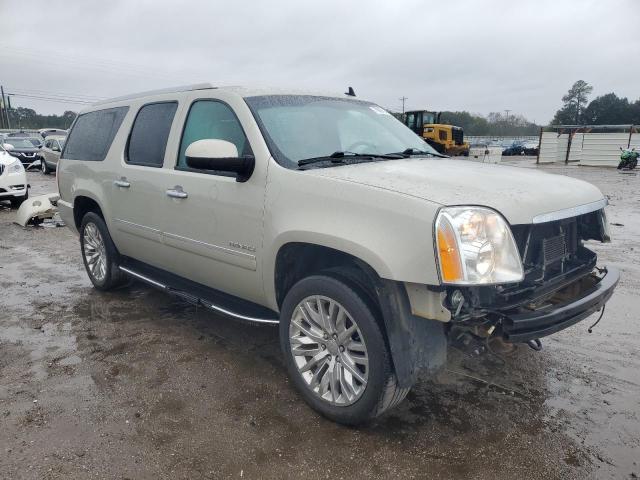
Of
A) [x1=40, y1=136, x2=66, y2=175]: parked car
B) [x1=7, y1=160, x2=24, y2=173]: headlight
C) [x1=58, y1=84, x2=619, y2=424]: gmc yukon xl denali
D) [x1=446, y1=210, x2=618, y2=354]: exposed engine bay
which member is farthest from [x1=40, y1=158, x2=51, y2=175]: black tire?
[x1=446, y1=210, x2=618, y2=354]: exposed engine bay

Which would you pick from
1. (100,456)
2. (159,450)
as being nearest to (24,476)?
(100,456)

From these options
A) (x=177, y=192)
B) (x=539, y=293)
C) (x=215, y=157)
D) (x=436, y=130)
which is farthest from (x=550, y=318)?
(x=436, y=130)

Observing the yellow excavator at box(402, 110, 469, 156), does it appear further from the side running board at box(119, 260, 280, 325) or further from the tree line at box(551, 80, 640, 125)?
the tree line at box(551, 80, 640, 125)

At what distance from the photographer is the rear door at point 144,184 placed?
13.1 ft

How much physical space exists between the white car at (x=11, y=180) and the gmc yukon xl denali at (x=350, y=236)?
349 inches

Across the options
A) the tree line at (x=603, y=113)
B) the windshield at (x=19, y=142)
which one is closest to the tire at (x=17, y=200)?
the windshield at (x=19, y=142)

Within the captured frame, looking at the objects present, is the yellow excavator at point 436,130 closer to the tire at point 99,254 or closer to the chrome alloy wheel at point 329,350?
the tire at point 99,254

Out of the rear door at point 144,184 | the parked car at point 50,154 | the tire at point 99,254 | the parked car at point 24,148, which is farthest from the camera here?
the parked car at point 24,148

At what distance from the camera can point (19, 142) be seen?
26.1m

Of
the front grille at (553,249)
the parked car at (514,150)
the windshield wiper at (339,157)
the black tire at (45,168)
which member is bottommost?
the parked car at (514,150)

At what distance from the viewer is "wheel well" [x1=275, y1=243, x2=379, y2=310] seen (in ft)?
8.80

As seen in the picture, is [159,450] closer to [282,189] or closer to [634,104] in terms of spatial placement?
[282,189]

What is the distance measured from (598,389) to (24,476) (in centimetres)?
Answer: 340

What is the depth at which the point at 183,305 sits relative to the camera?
4887 millimetres
